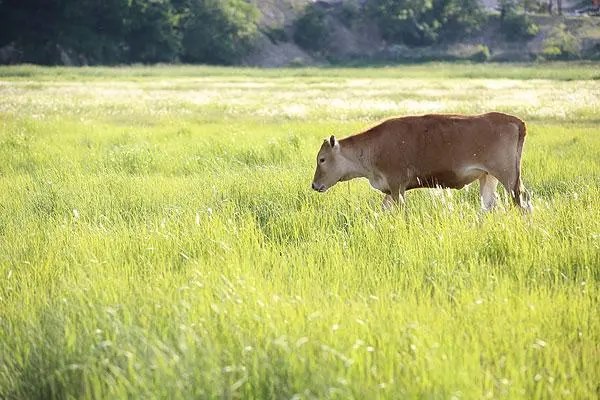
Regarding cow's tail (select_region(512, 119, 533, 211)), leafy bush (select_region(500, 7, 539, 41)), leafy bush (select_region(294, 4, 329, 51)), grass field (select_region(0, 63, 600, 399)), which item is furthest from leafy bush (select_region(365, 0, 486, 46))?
cow's tail (select_region(512, 119, 533, 211))

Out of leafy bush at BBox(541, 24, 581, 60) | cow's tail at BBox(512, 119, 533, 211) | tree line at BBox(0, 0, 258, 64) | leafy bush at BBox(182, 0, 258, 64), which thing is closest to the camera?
cow's tail at BBox(512, 119, 533, 211)

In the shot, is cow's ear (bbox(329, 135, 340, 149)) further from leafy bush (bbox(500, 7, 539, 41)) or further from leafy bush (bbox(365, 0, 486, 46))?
leafy bush (bbox(365, 0, 486, 46))

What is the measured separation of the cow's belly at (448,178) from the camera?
10.1 meters

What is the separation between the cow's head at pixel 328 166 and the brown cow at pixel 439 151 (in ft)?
0.21

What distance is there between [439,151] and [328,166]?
137 centimetres

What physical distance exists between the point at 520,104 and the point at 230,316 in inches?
1051

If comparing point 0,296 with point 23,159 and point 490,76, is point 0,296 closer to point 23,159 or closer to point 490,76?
point 23,159

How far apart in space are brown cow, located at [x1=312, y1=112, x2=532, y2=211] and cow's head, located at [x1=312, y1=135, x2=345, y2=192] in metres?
0.06

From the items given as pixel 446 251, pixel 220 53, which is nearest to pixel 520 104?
pixel 446 251

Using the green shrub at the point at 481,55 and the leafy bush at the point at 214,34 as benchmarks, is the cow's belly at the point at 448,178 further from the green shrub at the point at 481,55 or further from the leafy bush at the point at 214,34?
the green shrub at the point at 481,55

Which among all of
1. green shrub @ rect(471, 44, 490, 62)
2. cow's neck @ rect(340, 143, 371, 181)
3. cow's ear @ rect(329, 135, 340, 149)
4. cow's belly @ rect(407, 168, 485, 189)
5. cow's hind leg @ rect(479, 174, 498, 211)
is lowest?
green shrub @ rect(471, 44, 490, 62)

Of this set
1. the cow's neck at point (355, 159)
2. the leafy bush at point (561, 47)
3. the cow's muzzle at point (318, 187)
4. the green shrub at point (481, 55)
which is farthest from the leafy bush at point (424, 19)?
the cow's muzzle at point (318, 187)

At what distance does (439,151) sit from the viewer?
1005 cm

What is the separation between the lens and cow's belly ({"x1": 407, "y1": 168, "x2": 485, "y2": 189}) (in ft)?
33.1
